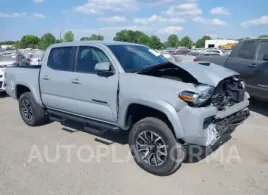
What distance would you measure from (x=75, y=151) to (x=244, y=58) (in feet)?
16.6

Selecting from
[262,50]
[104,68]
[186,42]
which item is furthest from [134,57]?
[186,42]

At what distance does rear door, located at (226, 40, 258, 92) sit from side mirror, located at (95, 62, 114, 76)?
4204 mm

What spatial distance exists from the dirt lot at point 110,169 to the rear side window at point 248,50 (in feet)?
7.75

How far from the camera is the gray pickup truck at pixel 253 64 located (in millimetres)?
6721

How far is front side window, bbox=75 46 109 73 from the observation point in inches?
185

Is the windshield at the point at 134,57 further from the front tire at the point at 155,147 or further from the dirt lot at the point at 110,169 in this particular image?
the dirt lot at the point at 110,169

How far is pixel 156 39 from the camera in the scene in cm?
10488

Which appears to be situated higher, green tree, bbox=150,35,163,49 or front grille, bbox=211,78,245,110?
front grille, bbox=211,78,245,110

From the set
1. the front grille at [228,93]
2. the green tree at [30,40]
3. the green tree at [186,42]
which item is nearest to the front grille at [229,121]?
the front grille at [228,93]

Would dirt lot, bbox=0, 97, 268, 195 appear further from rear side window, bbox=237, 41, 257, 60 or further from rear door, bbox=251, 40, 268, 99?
rear side window, bbox=237, 41, 257, 60

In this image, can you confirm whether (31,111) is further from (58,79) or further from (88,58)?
(88,58)

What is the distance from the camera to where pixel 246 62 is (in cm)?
721

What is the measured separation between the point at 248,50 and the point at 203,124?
4645 millimetres
